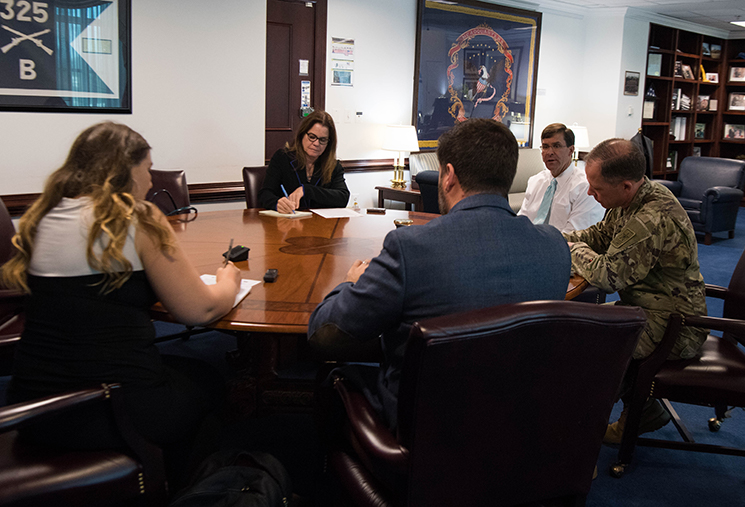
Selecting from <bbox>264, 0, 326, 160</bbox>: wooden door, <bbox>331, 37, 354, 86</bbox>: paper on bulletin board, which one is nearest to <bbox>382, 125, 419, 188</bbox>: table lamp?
<bbox>331, 37, 354, 86</bbox>: paper on bulletin board

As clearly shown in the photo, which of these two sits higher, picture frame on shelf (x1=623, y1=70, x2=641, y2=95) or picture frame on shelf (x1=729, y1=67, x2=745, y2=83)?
picture frame on shelf (x1=729, y1=67, x2=745, y2=83)

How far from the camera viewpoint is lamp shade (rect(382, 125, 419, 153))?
18.5ft

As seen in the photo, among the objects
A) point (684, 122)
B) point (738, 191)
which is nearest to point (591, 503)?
point (738, 191)

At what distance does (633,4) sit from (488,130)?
287 inches

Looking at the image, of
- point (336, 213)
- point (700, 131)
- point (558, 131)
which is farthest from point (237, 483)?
point (700, 131)

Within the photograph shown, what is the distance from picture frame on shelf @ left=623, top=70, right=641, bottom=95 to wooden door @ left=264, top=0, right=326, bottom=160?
4568 millimetres

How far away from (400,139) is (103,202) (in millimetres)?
4454

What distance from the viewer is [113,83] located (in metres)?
4.11

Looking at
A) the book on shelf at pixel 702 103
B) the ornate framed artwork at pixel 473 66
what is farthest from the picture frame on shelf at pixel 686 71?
the ornate framed artwork at pixel 473 66

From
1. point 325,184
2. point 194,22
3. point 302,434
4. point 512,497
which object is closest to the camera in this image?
point 512,497

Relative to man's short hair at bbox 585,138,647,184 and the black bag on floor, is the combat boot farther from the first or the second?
the black bag on floor

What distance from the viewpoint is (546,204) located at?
3.39 meters

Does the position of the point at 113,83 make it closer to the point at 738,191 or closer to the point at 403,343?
the point at 403,343

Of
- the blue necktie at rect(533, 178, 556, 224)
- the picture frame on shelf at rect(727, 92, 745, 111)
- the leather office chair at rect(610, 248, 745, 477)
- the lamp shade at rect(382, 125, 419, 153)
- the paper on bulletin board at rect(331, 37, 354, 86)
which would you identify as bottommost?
the leather office chair at rect(610, 248, 745, 477)
